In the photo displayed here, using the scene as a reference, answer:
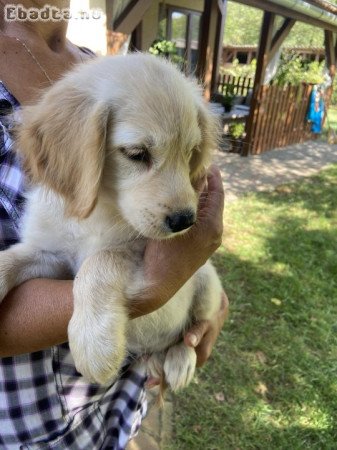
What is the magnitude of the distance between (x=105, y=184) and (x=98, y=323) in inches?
18.2

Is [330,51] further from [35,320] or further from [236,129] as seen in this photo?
[35,320]

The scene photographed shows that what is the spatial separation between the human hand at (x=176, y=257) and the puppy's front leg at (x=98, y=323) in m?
0.07

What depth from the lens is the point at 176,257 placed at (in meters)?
1.41

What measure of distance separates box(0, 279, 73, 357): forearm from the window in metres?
10.1

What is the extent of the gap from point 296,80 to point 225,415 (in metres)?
9.79

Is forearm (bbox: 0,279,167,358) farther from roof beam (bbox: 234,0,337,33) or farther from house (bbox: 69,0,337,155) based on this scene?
roof beam (bbox: 234,0,337,33)

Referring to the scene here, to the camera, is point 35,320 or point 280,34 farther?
point 280,34

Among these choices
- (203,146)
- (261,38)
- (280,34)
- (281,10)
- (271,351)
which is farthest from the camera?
(280,34)

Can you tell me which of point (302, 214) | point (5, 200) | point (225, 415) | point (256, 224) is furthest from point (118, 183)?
point (302, 214)

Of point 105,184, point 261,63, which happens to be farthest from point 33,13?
point 261,63

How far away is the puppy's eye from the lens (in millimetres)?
1399

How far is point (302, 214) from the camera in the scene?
20.6 ft

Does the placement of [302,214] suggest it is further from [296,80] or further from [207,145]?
[296,80]

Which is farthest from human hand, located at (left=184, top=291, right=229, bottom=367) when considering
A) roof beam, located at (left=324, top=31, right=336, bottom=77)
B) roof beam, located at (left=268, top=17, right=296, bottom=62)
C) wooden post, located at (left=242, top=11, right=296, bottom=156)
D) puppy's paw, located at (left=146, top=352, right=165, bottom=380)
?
roof beam, located at (left=324, top=31, right=336, bottom=77)
